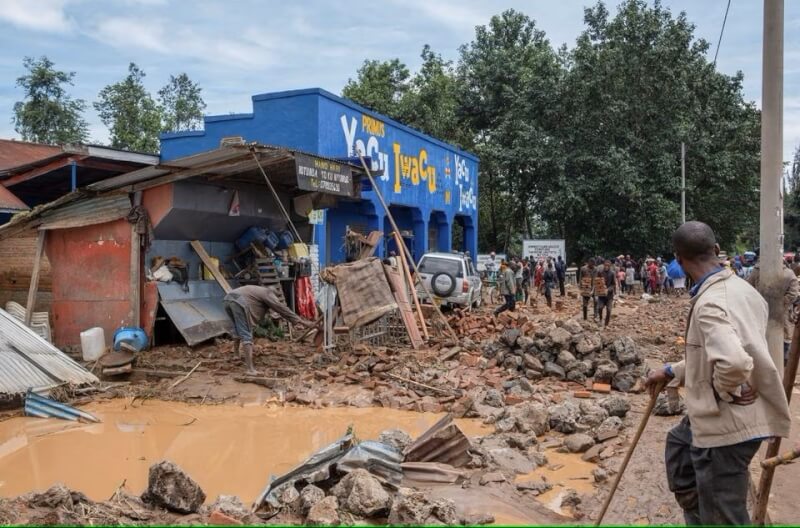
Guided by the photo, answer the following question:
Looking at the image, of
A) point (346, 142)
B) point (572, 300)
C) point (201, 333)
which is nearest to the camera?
point (201, 333)

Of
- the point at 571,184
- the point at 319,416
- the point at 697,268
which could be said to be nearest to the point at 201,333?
the point at 319,416

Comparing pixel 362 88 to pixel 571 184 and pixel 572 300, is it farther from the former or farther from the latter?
pixel 572 300

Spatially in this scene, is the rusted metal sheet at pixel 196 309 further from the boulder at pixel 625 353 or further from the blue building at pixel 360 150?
the boulder at pixel 625 353

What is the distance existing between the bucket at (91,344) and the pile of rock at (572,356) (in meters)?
6.71

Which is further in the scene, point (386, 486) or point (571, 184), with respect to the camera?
point (571, 184)

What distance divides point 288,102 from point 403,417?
34.8ft

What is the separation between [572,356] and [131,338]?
7336 millimetres

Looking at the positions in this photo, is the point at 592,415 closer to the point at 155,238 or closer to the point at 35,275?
the point at 155,238

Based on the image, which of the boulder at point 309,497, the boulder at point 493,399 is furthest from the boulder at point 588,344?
the boulder at point 309,497

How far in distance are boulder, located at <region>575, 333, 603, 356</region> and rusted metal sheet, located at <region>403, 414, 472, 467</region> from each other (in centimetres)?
503

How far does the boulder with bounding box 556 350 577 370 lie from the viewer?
33.4 feet

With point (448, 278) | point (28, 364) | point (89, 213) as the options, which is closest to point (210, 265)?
point (89, 213)

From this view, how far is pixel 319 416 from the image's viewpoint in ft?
28.0

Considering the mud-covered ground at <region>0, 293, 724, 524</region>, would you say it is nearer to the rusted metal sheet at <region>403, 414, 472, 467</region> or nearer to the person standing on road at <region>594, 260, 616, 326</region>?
the rusted metal sheet at <region>403, 414, 472, 467</region>
